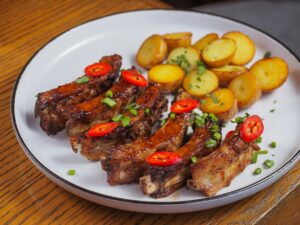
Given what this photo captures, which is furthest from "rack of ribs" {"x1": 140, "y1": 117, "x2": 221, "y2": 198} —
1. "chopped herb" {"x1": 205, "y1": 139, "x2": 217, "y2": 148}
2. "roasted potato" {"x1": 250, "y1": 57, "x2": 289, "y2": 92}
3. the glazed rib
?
"roasted potato" {"x1": 250, "y1": 57, "x2": 289, "y2": 92}

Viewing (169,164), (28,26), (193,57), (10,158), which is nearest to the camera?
(169,164)

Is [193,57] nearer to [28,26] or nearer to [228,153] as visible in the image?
[228,153]

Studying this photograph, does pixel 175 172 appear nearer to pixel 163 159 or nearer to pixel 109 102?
pixel 163 159

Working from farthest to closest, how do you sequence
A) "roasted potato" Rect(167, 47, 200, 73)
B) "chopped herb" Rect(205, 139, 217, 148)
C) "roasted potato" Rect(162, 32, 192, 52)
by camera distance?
"roasted potato" Rect(162, 32, 192, 52), "roasted potato" Rect(167, 47, 200, 73), "chopped herb" Rect(205, 139, 217, 148)

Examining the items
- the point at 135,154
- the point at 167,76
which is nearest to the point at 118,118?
the point at 135,154

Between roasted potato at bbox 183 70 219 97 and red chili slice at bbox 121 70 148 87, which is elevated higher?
red chili slice at bbox 121 70 148 87

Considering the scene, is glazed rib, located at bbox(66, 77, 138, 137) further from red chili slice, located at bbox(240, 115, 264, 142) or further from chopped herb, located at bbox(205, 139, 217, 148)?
red chili slice, located at bbox(240, 115, 264, 142)

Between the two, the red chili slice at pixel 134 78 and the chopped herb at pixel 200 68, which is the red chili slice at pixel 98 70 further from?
the chopped herb at pixel 200 68

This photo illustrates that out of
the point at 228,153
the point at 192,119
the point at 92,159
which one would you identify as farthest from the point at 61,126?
the point at 228,153
